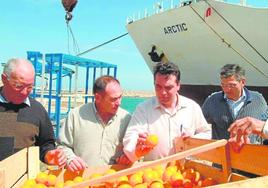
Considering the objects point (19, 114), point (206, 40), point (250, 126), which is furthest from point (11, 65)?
point (206, 40)

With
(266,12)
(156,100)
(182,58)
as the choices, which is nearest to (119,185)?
(156,100)

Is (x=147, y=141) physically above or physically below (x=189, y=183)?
above

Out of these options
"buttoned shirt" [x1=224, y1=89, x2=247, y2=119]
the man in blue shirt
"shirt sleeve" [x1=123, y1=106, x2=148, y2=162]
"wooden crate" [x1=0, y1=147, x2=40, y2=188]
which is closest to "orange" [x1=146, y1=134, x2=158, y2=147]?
"shirt sleeve" [x1=123, y1=106, x2=148, y2=162]

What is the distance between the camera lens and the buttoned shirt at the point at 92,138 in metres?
3.13

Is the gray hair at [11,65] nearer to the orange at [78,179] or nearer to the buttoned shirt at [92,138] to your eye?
the buttoned shirt at [92,138]

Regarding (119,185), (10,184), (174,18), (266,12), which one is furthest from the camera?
(174,18)

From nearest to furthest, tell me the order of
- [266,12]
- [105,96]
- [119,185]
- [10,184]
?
[10,184] → [119,185] → [105,96] → [266,12]

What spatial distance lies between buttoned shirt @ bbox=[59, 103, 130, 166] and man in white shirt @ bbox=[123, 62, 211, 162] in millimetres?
155

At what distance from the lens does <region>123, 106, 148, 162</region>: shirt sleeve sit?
2.92 m

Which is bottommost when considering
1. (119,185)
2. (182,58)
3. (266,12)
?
(119,185)

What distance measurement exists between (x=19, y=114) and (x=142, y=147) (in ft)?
3.14

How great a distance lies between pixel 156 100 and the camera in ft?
10.6

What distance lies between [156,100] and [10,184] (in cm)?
130

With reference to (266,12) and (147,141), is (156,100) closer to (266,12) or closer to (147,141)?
(147,141)
